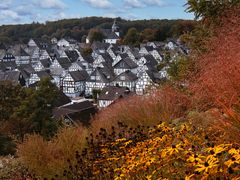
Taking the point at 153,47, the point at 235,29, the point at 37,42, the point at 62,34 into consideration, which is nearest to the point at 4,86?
the point at 235,29

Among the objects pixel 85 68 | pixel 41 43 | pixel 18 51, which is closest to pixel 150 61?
pixel 85 68

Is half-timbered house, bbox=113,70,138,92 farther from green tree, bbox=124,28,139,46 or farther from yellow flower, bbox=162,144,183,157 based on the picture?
yellow flower, bbox=162,144,183,157

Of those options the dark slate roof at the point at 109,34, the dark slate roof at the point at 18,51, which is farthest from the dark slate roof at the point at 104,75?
the dark slate roof at the point at 109,34

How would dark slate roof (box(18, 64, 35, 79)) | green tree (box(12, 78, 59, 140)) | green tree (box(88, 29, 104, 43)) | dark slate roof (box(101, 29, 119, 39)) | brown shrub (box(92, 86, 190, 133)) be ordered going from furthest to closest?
dark slate roof (box(101, 29, 119, 39))
green tree (box(88, 29, 104, 43))
dark slate roof (box(18, 64, 35, 79))
green tree (box(12, 78, 59, 140))
brown shrub (box(92, 86, 190, 133))

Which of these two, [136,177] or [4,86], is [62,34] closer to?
[4,86]

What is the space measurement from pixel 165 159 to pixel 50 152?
264 centimetres

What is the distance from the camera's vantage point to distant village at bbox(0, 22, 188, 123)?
46625 mm

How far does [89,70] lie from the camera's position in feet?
211

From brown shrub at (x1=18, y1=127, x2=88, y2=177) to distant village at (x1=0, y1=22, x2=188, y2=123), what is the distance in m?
24.3

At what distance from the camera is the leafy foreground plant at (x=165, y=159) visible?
8.80 feet

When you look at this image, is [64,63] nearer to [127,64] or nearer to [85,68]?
[85,68]

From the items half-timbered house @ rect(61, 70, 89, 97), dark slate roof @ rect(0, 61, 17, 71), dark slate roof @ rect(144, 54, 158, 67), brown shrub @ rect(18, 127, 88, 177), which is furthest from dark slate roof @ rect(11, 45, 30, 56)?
brown shrub @ rect(18, 127, 88, 177)

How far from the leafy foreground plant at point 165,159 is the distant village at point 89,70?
25745 millimetres

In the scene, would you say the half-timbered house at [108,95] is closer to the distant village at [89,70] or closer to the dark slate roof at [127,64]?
the distant village at [89,70]
